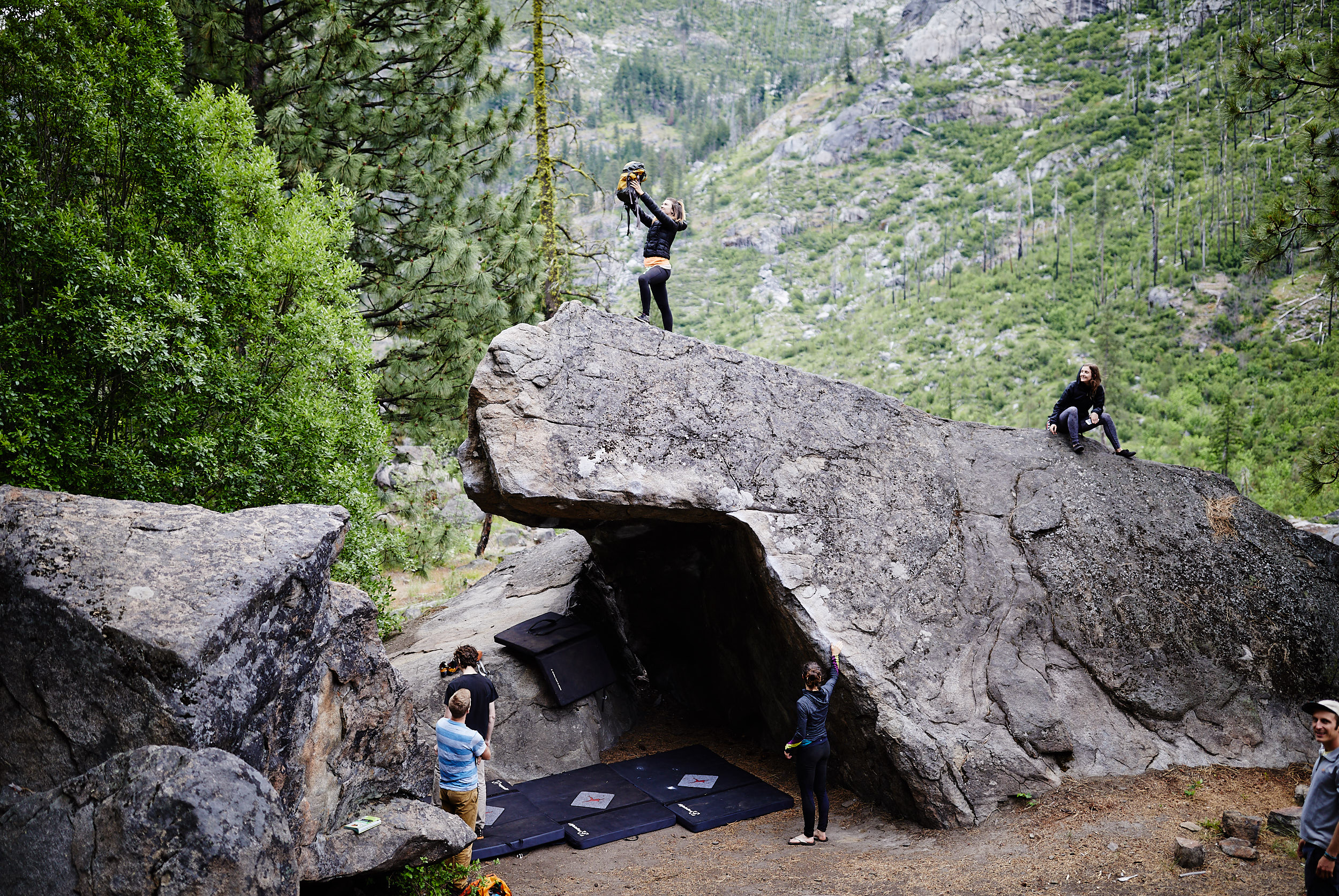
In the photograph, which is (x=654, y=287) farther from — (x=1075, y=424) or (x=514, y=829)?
(x=514, y=829)

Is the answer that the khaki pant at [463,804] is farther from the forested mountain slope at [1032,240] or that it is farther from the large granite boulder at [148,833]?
the forested mountain slope at [1032,240]

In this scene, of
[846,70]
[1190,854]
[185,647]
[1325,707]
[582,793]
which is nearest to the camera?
[185,647]

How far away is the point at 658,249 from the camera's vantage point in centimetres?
970

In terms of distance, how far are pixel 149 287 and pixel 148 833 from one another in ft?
17.5

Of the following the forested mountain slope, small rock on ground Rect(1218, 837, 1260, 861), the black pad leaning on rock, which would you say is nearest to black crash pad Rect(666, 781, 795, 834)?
the black pad leaning on rock

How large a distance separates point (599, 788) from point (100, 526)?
6134 millimetres

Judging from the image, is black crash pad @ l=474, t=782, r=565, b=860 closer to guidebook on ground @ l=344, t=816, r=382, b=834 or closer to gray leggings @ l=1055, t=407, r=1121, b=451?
guidebook on ground @ l=344, t=816, r=382, b=834

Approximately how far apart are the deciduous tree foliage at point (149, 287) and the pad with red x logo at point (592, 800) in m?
→ 4.53

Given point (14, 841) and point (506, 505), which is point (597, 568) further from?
point (14, 841)

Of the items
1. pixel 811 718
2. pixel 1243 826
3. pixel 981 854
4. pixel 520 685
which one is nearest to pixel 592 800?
pixel 520 685

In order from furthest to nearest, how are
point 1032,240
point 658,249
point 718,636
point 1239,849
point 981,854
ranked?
point 1032,240, point 718,636, point 658,249, point 981,854, point 1239,849

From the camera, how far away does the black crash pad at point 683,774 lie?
29.8 ft

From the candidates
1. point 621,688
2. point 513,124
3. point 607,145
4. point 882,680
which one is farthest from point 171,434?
point 607,145

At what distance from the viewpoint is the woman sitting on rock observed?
9.46m
